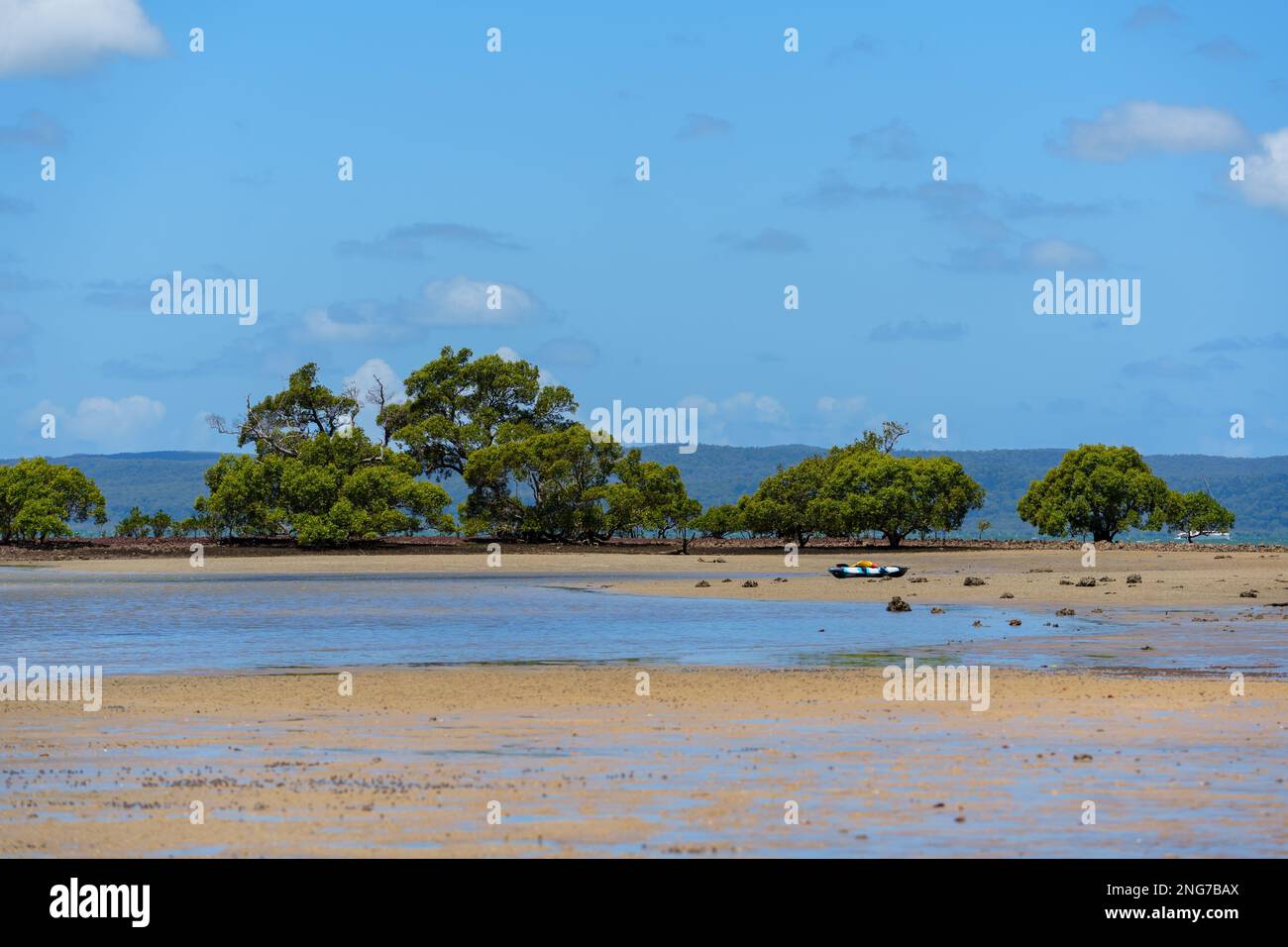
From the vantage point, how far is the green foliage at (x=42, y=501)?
361ft

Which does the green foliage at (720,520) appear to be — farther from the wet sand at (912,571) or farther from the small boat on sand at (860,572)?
the small boat on sand at (860,572)

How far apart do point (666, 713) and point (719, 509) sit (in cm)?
9748

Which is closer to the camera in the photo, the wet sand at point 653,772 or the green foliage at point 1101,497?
the wet sand at point 653,772

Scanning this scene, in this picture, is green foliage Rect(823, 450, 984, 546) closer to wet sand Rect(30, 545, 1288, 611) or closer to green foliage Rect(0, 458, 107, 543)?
wet sand Rect(30, 545, 1288, 611)

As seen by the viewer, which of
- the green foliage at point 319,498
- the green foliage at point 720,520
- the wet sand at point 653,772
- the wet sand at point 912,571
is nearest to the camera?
the wet sand at point 653,772

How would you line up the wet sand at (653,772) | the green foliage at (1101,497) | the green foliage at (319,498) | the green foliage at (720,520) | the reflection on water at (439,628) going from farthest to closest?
1. the green foliage at (720,520)
2. the green foliage at (1101,497)
3. the green foliage at (319,498)
4. the reflection on water at (439,628)
5. the wet sand at (653,772)

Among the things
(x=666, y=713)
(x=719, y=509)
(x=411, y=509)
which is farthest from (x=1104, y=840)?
(x=719, y=509)

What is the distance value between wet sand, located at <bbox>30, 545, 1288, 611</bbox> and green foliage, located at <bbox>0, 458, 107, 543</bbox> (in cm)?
1200

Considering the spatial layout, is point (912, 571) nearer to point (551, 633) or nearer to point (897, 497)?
point (897, 497)

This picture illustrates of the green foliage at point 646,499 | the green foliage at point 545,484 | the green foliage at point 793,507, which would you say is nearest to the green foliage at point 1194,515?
the green foliage at point 793,507

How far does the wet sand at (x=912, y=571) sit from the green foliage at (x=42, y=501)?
1200 centimetres

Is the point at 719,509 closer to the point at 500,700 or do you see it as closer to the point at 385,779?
the point at 500,700

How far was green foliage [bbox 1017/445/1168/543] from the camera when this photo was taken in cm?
11825

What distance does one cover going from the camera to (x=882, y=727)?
2084 cm
